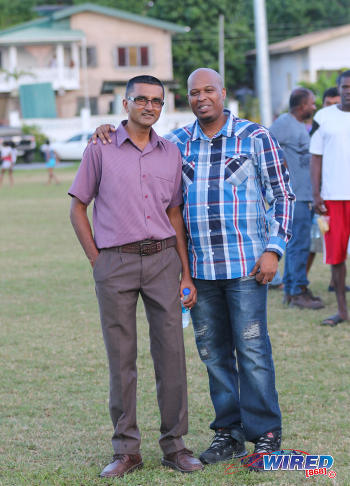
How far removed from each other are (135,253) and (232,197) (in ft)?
1.98

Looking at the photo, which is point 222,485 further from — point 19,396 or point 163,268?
point 19,396

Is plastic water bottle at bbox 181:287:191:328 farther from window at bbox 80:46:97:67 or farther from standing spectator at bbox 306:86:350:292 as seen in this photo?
window at bbox 80:46:97:67

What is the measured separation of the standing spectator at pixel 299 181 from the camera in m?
8.92

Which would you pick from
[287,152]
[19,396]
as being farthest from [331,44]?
[19,396]

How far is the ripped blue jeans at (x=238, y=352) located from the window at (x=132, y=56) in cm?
5061

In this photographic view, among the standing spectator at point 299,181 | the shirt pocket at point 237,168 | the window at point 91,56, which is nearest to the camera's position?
the shirt pocket at point 237,168

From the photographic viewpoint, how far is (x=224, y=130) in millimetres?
4656

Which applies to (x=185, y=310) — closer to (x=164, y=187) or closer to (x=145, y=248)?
(x=145, y=248)

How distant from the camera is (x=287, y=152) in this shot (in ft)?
29.6

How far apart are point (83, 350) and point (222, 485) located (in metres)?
3.21

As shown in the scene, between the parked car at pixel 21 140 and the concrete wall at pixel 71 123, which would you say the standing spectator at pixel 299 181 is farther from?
the concrete wall at pixel 71 123

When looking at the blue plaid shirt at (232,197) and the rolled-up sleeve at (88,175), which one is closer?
the rolled-up sleeve at (88,175)

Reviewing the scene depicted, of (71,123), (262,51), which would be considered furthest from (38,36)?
(262,51)

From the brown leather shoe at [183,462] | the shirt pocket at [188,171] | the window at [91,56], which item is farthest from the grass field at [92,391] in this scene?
the window at [91,56]
